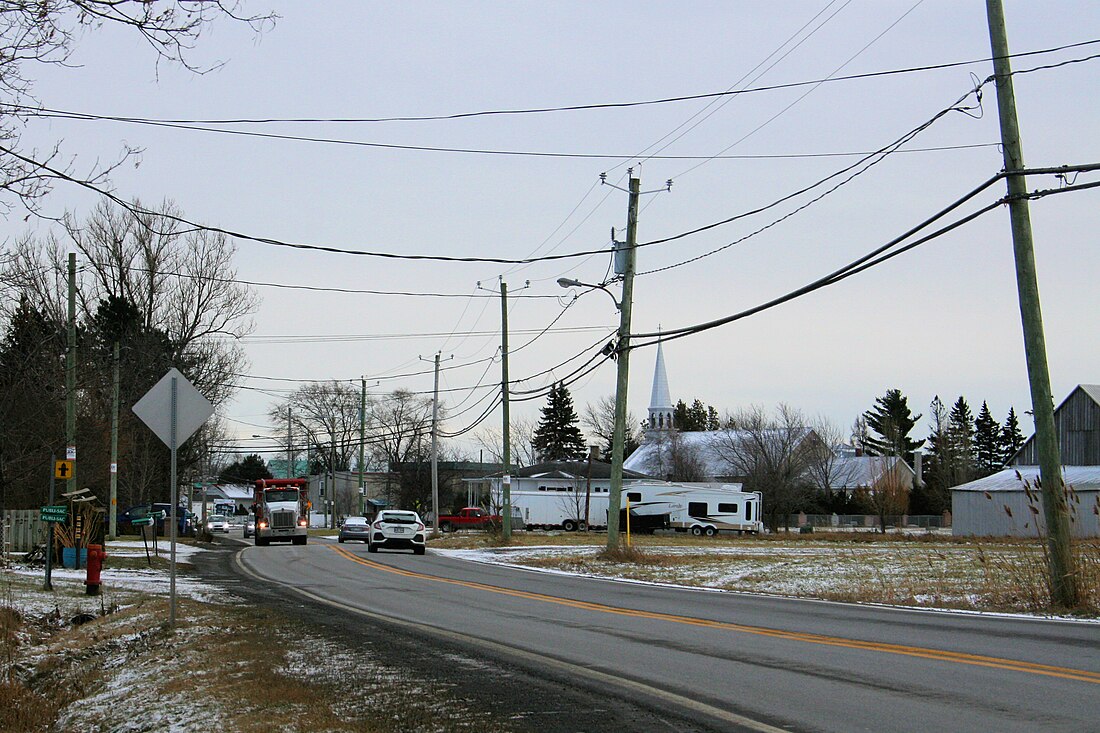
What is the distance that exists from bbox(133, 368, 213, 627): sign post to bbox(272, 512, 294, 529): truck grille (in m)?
35.7

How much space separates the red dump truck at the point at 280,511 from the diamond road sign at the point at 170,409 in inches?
1408

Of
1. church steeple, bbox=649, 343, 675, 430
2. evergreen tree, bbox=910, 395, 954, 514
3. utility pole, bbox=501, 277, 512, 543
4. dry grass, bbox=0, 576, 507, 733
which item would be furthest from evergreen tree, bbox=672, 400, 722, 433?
dry grass, bbox=0, 576, 507, 733

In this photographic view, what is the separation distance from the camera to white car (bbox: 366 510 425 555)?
127ft

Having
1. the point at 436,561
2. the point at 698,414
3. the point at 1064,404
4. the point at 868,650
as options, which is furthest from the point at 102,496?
the point at 698,414

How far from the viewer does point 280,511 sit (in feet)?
158

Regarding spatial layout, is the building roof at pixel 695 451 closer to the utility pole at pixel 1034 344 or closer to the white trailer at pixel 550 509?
the white trailer at pixel 550 509

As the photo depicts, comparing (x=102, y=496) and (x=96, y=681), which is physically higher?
(x=102, y=496)

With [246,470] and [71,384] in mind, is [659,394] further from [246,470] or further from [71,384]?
[71,384]

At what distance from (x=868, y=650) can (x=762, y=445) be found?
2945 inches

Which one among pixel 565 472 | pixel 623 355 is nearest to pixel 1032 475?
pixel 623 355

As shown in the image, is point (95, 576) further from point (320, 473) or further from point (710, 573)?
point (320, 473)

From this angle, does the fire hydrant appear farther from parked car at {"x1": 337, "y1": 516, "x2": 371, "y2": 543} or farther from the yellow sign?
parked car at {"x1": 337, "y1": 516, "x2": 371, "y2": 543}

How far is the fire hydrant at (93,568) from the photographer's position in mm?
18719

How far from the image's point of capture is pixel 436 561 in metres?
32.7
